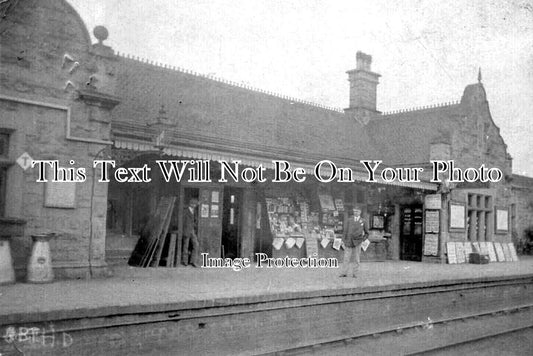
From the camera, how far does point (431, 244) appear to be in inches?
715

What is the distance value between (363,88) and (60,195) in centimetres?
1720

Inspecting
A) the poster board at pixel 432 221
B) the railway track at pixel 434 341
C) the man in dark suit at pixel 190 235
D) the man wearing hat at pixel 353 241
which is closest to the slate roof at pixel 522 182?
the poster board at pixel 432 221

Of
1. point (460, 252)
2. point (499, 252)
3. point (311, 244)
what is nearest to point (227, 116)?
point (311, 244)

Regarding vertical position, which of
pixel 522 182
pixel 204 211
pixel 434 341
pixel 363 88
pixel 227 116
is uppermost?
pixel 363 88

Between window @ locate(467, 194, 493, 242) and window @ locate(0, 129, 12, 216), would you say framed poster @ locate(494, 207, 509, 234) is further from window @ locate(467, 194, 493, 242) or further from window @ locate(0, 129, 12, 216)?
window @ locate(0, 129, 12, 216)

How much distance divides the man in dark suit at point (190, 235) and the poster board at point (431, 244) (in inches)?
356

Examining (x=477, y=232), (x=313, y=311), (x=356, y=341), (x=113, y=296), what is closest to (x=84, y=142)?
(x=113, y=296)

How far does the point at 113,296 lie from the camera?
7262 mm

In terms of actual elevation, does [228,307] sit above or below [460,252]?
below

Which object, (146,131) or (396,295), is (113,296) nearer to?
(146,131)

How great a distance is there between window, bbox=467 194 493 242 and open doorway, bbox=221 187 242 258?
971 centimetres

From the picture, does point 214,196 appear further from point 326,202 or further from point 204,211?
point 326,202

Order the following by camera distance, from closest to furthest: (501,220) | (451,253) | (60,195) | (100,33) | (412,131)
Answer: (60,195)
(100,33)
(451,253)
(501,220)
(412,131)

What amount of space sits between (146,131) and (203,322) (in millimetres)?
4954
